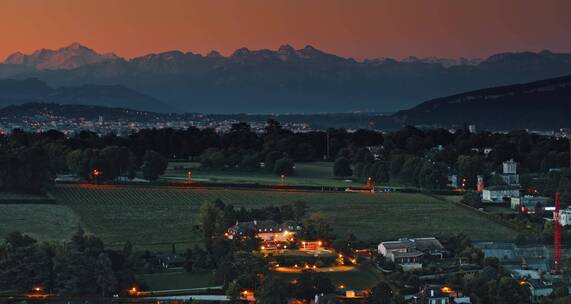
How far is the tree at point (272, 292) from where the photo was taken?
25.6 m

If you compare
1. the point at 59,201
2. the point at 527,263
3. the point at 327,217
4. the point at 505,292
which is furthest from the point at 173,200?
the point at 505,292

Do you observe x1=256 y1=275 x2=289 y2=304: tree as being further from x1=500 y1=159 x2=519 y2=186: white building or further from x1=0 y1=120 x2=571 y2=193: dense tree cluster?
x1=500 y1=159 x2=519 y2=186: white building

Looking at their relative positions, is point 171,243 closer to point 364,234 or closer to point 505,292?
point 364,234

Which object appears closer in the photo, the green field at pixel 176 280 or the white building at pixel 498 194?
the green field at pixel 176 280

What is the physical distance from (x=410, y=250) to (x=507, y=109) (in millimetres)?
91756

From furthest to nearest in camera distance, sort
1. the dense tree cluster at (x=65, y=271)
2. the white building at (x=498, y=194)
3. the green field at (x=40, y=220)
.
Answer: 1. the white building at (x=498, y=194)
2. the green field at (x=40, y=220)
3. the dense tree cluster at (x=65, y=271)

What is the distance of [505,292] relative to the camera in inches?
1024

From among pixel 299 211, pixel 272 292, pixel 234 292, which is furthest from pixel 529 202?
pixel 272 292

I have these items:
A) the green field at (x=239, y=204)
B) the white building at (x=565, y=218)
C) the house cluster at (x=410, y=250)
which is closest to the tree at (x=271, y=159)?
the green field at (x=239, y=204)

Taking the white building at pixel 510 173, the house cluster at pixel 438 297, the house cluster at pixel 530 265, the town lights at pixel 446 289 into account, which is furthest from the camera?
the white building at pixel 510 173

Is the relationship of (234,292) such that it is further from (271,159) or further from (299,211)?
(271,159)

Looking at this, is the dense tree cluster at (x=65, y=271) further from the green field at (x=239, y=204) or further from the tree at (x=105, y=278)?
the green field at (x=239, y=204)

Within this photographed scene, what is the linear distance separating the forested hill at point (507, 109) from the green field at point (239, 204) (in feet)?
221

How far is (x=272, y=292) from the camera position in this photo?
25797 mm
